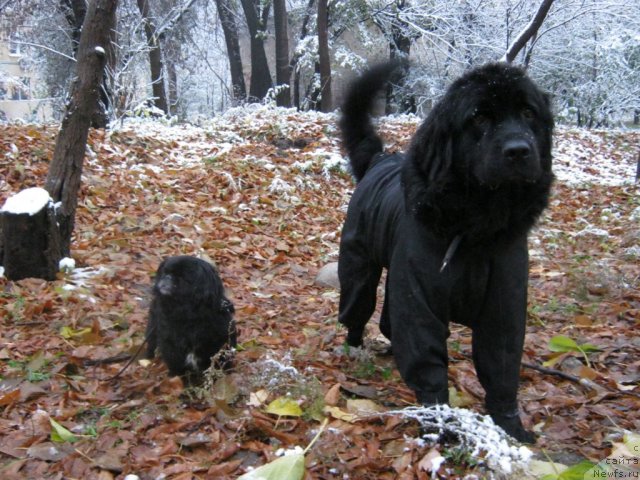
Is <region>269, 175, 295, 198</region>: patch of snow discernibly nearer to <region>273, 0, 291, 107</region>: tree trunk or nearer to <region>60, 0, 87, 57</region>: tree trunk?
<region>60, 0, 87, 57</region>: tree trunk

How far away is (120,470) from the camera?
2.43 m

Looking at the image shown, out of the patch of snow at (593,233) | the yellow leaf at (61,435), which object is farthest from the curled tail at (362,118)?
the patch of snow at (593,233)

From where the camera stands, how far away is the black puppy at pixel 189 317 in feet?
10.0

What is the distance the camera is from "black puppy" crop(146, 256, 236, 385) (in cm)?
306

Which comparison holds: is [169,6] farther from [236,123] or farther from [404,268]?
[404,268]

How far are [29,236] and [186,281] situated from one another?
77.4 inches

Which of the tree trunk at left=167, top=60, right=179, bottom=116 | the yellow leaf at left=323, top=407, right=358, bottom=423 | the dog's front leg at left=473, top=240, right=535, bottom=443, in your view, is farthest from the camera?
the tree trunk at left=167, top=60, right=179, bottom=116

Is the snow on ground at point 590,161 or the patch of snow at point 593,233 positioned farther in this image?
the snow on ground at point 590,161

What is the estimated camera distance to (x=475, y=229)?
241cm

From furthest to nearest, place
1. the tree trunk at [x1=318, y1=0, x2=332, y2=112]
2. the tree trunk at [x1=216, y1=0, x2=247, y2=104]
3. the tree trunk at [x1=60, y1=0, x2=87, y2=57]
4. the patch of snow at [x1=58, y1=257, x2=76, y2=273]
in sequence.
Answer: the tree trunk at [x1=216, y1=0, x2=247, y2=104] → the tree trunk at [x1=318, y1=0, x2=332, y2=112] → the tree trunk at [x1=60, y1=0, x2=87, y2=57] → the patch of snow at [x1=58, y1=257, x2=76, y2=273]

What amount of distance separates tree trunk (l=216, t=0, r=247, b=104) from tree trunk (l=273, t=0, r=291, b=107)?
2626 mm

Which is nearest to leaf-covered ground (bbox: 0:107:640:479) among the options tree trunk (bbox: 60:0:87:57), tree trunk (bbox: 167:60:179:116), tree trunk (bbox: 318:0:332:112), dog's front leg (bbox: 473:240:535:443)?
dog's front leg (bbox: 473:240:535:443)

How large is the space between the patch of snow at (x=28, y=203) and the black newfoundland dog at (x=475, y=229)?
2.98 meters

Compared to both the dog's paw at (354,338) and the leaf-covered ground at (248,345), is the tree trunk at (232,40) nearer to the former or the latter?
the leaf-covered ground at (248,345)
